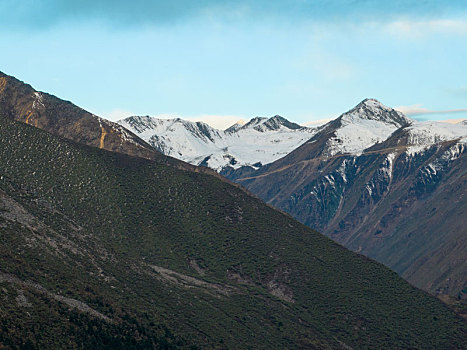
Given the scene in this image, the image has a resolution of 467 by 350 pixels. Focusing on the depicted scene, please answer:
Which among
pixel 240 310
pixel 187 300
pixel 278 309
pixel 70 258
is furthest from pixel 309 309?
pixel 70 258

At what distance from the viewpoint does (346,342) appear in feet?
616

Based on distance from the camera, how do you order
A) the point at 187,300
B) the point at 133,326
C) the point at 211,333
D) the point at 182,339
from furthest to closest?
the point at 187,300, the point at 211,333, the point at 182,339, the point at 133,326

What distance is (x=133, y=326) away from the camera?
137 meters

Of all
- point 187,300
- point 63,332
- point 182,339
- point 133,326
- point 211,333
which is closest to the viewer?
point 63,332

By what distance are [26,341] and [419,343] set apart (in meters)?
119

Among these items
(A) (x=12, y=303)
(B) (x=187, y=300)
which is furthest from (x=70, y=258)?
(A) (x=12, y=303)

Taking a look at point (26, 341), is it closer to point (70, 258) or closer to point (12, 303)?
point (12, 303)

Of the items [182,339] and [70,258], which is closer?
[182,339]

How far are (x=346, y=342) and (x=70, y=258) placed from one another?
2956 inches

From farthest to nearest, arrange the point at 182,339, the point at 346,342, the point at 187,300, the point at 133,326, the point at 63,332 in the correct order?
the point at 346,342 < the point at 187,300 < the point at 182,339 < the point at 133,326 < the point at 63,332

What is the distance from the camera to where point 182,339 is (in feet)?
480

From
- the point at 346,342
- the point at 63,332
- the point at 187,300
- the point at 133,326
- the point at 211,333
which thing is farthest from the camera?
the point at 346,342

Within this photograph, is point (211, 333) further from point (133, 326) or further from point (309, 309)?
point (309, 309)

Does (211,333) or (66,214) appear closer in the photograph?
(211,333)
